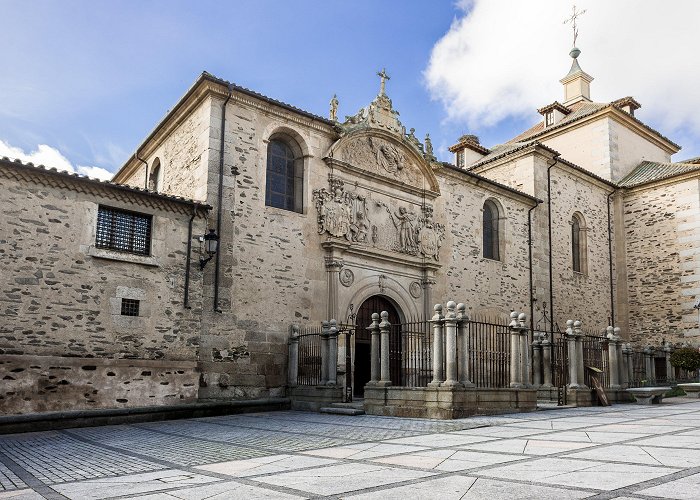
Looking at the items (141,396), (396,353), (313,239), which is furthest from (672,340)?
(141,396)

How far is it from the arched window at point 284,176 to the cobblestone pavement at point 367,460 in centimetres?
679

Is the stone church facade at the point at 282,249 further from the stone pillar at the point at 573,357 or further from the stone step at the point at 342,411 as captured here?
the stone pillar at the point at 573,357

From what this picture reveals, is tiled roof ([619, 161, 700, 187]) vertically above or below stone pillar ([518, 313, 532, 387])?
above

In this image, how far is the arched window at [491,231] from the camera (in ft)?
72.9

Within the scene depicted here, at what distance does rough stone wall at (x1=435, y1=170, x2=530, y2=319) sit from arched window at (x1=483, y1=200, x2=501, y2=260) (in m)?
0.23

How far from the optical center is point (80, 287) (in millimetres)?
12531

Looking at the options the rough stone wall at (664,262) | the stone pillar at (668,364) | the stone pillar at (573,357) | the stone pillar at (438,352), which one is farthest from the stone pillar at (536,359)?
the rough stone wall at (664,262)

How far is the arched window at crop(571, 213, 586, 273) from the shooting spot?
25.7m

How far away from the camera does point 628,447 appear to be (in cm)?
745

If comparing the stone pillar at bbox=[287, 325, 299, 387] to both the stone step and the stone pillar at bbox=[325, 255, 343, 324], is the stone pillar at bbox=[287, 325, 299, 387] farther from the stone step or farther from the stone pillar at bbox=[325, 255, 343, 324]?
the stone step

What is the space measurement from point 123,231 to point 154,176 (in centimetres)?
677

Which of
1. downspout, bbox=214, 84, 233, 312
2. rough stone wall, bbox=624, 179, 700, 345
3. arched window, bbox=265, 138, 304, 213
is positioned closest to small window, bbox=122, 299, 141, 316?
downspout, bbox=214, 84, 233, 312

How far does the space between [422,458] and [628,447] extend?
2.51 metres

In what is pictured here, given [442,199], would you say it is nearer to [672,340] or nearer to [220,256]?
[220,256]
